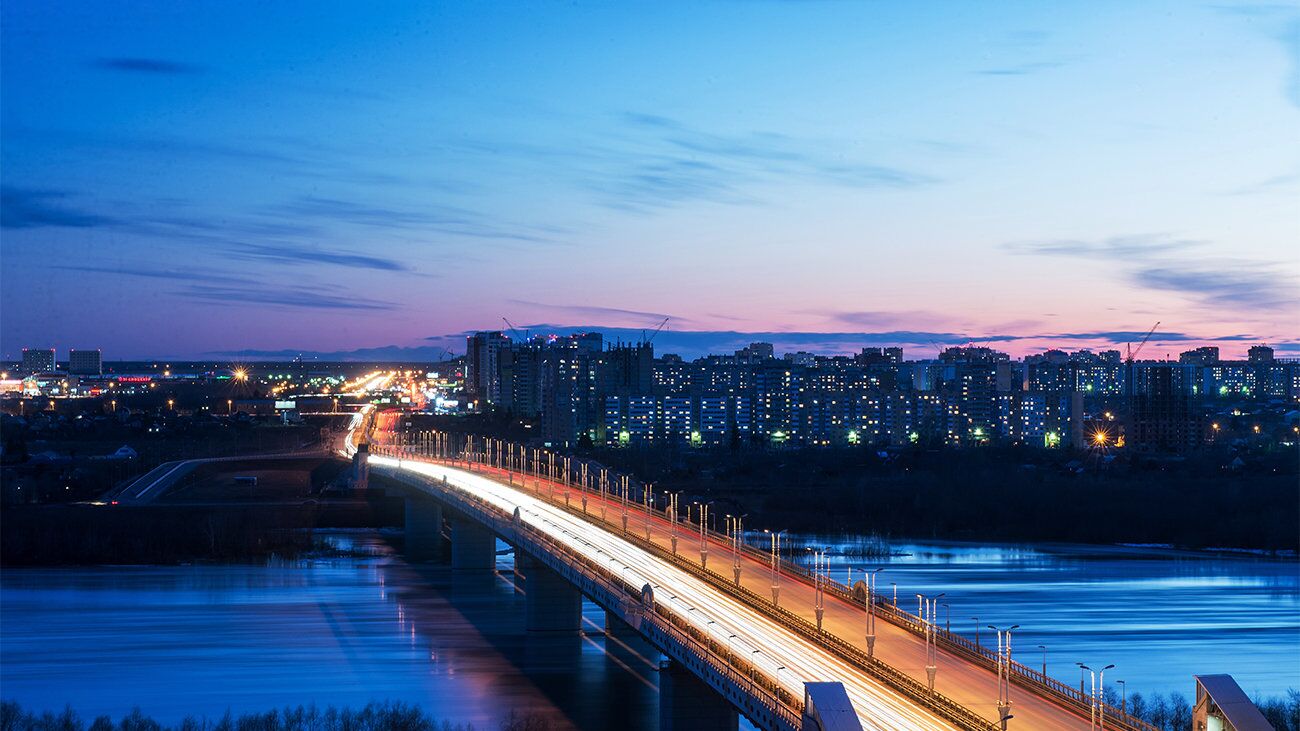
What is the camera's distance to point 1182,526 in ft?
Answer: 232

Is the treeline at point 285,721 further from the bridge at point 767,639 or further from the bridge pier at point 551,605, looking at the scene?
the bridge pier at point 551,605

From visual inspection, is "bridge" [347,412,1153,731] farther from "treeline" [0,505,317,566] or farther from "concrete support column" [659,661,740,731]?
"treeline" [0,505,317,566]

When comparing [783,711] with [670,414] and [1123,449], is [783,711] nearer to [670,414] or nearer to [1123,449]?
[1123,449]

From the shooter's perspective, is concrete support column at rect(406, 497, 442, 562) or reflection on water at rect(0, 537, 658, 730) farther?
concrete support column at rect(406, 497, 442, 562)

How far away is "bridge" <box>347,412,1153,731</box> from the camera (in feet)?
64.6

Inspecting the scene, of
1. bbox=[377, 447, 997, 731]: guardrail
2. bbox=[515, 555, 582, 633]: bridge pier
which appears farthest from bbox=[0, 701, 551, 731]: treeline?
bbox=[515, 555, 582, 633]: bridge pier

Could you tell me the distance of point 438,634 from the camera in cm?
4241

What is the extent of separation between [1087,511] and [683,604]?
52068 millimetres

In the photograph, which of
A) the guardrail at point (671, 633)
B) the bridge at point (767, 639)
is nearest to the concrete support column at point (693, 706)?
the bridge at point (767, 639)

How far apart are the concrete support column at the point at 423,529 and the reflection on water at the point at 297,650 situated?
988 centimetres

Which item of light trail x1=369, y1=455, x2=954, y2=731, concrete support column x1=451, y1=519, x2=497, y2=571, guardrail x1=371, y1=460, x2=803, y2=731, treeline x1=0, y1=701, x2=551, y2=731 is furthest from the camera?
concrete support column x1=451, y1=519, x2=497, y2=571

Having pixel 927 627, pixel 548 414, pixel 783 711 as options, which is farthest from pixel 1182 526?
pixel 548 414

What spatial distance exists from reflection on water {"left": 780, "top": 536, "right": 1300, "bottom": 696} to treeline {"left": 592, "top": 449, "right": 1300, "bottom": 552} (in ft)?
16.8

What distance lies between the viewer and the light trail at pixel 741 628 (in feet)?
65.4
